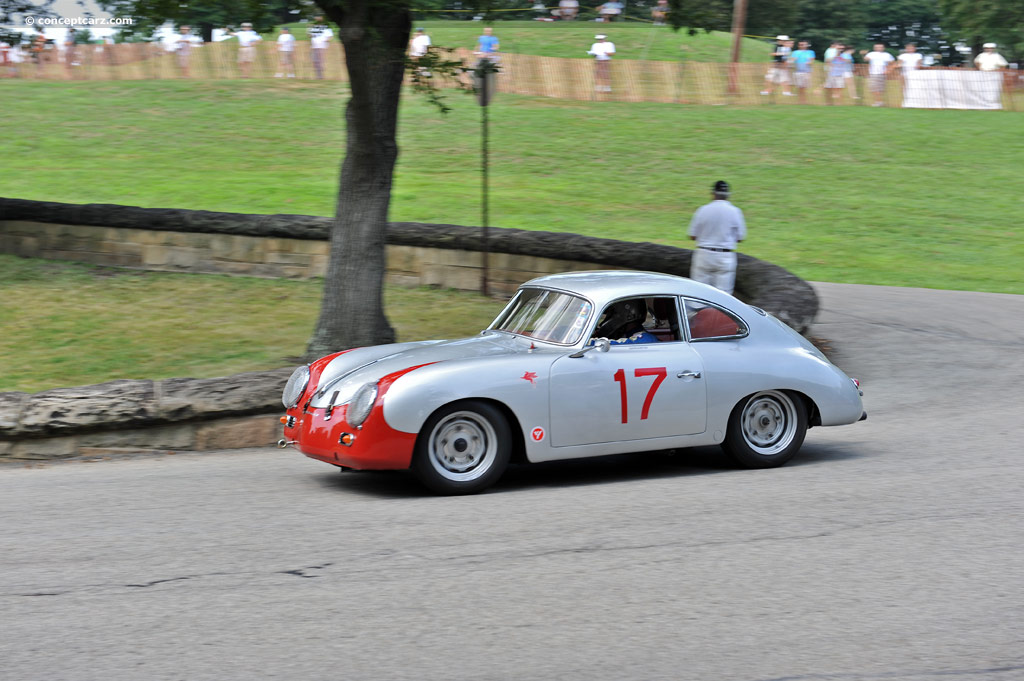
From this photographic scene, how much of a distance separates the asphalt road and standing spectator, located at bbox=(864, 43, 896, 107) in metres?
30.0

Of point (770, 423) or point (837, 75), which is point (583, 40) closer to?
point (837, 75)

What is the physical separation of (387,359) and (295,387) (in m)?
0.85

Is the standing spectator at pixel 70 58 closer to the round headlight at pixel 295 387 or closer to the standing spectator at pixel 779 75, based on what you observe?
the standing spectator at pixel 779 75

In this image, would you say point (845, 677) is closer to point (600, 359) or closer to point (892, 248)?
point (600, 359)

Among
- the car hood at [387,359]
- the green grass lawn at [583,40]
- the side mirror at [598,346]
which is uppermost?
the green grass lawn at [583,40]

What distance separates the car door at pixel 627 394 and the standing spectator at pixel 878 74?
31.2 metres

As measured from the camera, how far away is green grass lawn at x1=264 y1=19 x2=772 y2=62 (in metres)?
49.5

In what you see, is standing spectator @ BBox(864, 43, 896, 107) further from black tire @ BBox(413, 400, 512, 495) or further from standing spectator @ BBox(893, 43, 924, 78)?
black tire @ BBox(413, 400, 512, 495)

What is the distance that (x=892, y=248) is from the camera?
19.8 m

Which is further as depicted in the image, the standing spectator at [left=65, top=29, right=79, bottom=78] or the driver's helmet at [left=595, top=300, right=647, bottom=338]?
the standing spectator at [left=65, top=29, right=79, bottom=78]

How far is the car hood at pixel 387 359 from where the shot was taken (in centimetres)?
680

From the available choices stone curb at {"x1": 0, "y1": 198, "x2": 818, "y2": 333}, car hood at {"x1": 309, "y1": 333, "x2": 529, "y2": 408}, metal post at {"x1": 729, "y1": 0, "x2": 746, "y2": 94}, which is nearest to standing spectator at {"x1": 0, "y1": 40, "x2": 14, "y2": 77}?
metal post at {"x1": 729, "y1": 0, "x2": 746, "y2": 94}

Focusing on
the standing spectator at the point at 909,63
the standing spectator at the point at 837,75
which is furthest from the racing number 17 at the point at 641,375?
the standing spectator at the point at 909,63

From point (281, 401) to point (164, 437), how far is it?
3.02ft
